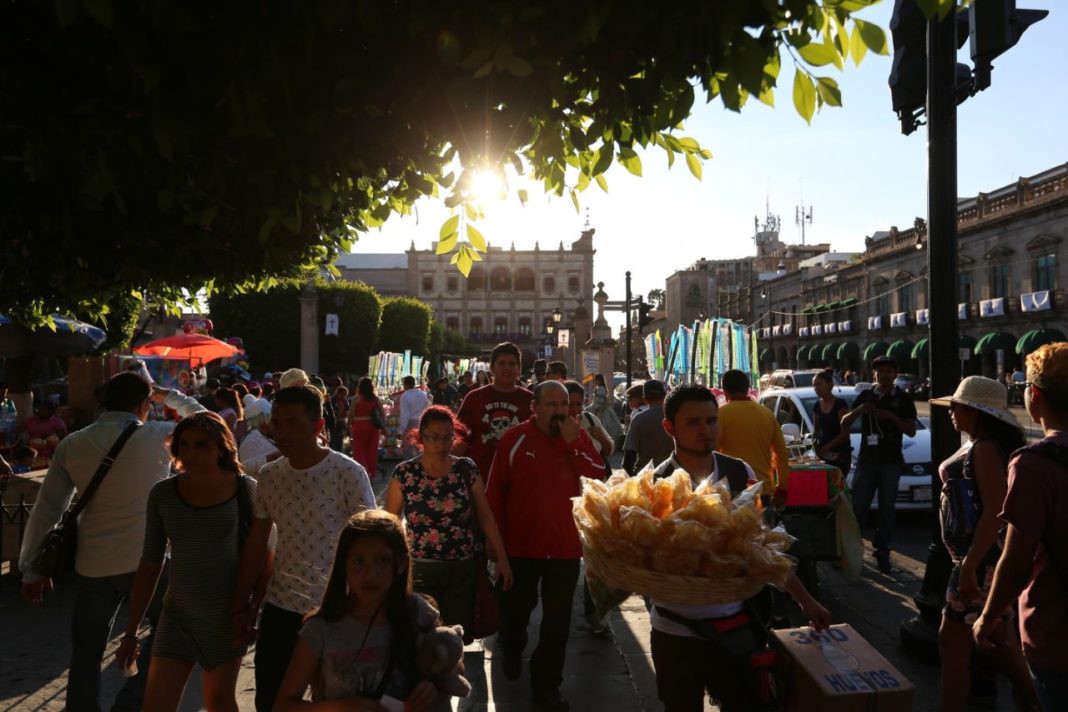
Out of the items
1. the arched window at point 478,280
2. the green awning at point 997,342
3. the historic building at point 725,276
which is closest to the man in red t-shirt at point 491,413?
the green awning at point 997,342

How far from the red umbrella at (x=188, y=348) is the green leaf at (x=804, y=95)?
13.9 meters

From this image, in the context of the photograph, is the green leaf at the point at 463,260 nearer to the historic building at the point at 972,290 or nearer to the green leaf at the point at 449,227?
the green leaf at the point at 449,227

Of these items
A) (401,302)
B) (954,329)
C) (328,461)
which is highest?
(401,302)

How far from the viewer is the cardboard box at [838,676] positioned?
107 inches

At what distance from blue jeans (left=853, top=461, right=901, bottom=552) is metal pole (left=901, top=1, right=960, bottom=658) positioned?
2363mm

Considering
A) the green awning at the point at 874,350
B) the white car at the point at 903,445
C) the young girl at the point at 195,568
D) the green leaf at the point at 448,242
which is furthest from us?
the green awning at the point at 874,350

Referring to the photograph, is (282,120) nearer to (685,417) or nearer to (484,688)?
(685,417)

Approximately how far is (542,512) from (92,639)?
2.33m

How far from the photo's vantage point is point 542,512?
4898 millimetres

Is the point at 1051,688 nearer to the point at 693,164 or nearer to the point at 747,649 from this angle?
the point at 747,649

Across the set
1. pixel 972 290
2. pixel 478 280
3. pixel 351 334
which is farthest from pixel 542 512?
pixel 478 280

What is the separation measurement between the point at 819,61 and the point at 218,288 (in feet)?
14.2

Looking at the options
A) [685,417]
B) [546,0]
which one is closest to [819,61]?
[546,0]

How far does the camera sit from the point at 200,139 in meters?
2.87
